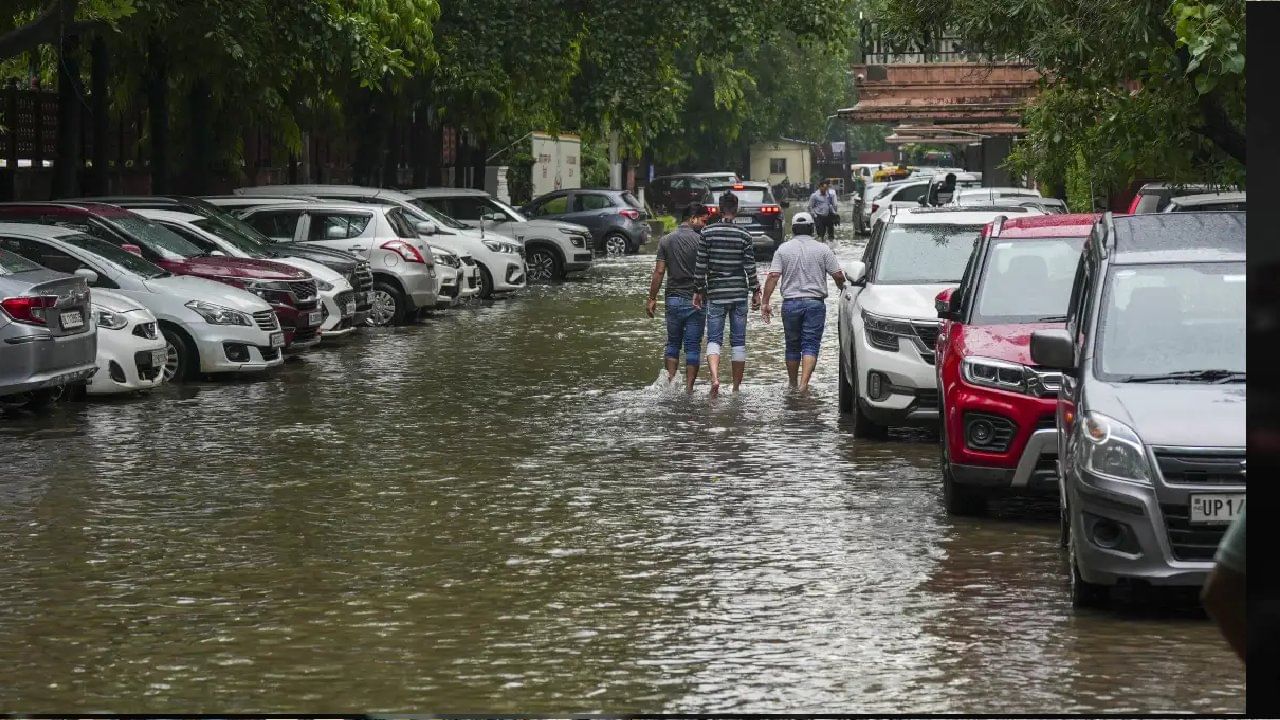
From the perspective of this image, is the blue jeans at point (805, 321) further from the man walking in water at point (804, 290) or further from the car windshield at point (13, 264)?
the car windshield at point (13, 264)

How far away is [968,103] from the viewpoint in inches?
1751

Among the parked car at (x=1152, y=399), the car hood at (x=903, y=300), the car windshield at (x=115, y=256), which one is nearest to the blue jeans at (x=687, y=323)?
the car hood at (x=903, y=300)

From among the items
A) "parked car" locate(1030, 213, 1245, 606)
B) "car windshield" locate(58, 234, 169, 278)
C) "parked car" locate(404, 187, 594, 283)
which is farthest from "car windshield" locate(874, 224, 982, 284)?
"parked car" locate(404, 187, 594, 283)

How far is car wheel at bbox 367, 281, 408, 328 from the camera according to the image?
27078mm

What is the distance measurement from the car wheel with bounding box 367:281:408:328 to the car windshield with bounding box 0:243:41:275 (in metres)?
9.99

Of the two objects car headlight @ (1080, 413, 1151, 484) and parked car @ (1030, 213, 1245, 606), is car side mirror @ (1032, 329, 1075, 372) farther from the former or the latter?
car headlight @ (1080, 413, 1151, 484)

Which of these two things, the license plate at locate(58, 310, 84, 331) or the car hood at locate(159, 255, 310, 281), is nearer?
the license plate at locate(58, 310, 84, 331)

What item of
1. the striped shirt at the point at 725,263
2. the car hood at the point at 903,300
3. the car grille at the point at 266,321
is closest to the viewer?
the car hood at the point at 903,300

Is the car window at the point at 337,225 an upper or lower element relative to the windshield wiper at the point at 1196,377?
upper

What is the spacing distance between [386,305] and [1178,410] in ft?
63.0

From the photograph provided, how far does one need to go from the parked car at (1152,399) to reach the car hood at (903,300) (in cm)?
399

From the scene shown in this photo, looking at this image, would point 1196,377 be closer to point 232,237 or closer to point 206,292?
point 206,292

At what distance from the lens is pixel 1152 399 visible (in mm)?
8938

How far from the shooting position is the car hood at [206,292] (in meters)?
19.4
